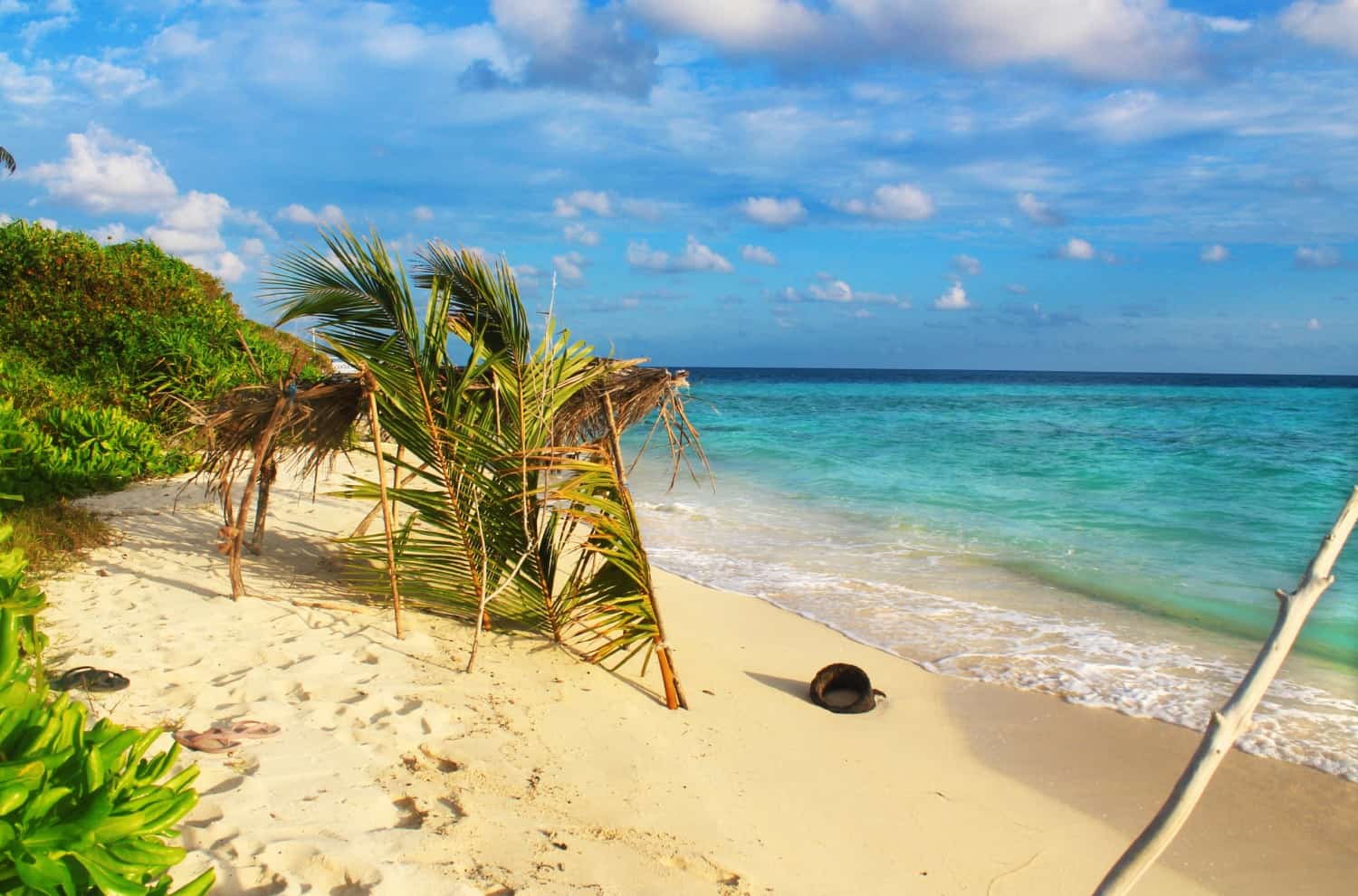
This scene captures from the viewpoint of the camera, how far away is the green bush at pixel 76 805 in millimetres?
1785

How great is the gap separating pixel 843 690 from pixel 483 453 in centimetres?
256

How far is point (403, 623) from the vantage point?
5574mm

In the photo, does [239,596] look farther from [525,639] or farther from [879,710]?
[879,710]

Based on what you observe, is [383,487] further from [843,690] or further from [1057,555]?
[1057,555]

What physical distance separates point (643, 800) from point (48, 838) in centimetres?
251

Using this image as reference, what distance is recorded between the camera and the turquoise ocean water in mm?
6348

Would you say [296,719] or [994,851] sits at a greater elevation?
[296,719]

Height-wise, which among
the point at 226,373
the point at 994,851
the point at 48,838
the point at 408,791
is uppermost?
the point at 226,373

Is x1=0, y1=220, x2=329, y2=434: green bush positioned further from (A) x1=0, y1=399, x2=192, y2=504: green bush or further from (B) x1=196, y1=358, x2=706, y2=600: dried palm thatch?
(B) x1=196, y1=358, x2=706, y2=600: dried palm thatch

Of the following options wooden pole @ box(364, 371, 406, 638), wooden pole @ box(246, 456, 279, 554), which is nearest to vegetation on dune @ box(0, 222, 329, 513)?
wooden pole @ box(246, 456, 279, 554)

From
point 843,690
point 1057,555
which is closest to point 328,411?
point 843,690

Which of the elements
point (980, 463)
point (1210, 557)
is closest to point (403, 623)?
point (1210, 557)

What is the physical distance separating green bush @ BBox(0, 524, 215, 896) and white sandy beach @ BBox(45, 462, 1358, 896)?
92 centimetres

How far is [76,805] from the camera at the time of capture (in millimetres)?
1910
